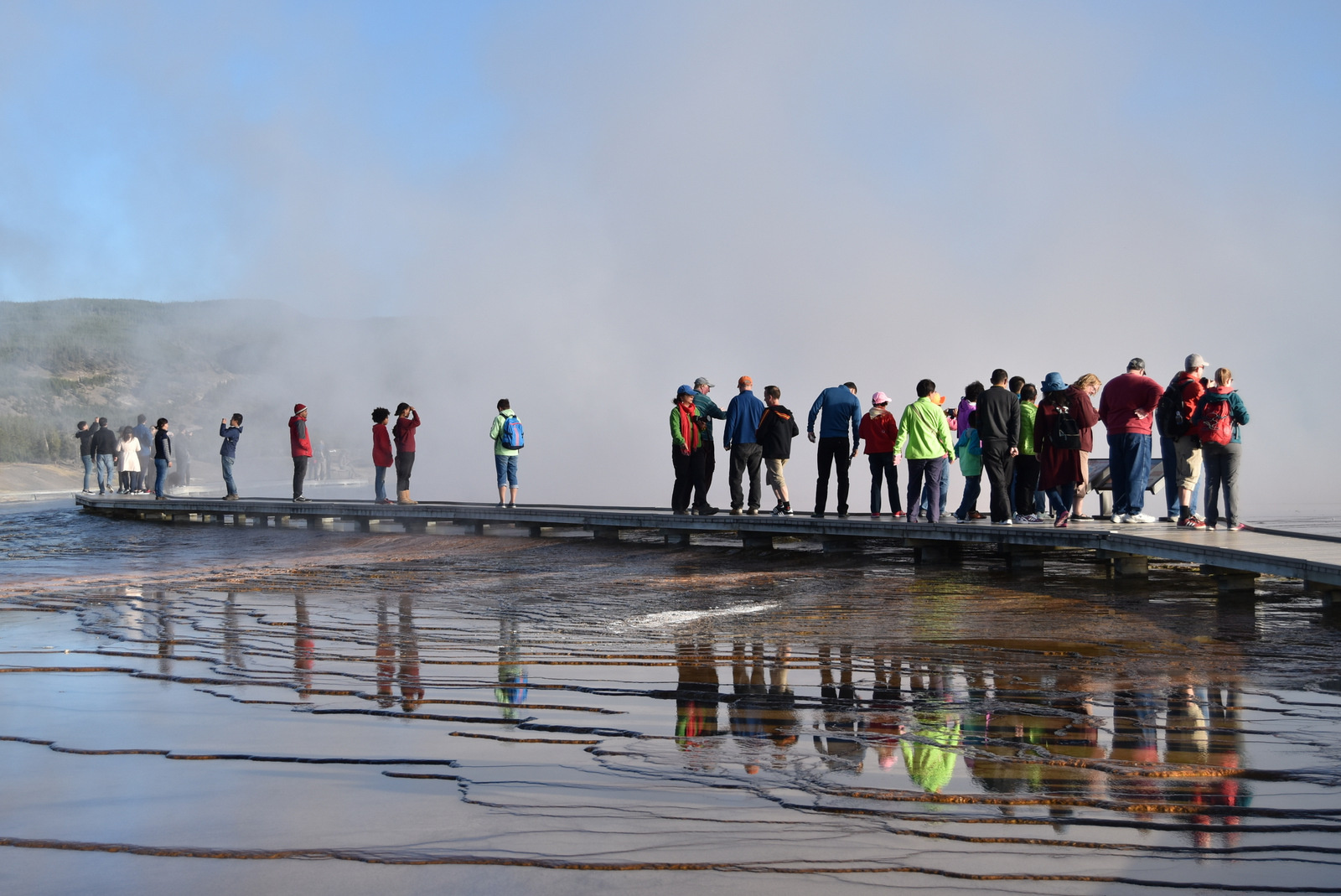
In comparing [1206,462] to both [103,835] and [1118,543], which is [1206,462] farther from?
[103,835]

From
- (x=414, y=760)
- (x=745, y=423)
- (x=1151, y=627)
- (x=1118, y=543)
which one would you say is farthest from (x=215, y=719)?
(x=745, y=423)

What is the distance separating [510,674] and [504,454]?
35.3 feet

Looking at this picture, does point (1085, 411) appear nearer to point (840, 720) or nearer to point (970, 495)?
point (970, 495)

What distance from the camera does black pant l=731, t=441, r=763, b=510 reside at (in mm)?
13945

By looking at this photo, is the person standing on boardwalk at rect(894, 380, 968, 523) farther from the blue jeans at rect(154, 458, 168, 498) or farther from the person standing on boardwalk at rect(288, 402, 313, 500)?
the blue jeans at rect(154, 458, 168, 498)

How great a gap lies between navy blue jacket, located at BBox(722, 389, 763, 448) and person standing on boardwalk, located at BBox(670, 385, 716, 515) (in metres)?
0.42

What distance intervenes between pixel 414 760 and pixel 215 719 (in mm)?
1267

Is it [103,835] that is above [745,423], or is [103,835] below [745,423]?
below

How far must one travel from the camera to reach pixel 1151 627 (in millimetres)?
7809

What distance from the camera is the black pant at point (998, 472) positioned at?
1182 cm

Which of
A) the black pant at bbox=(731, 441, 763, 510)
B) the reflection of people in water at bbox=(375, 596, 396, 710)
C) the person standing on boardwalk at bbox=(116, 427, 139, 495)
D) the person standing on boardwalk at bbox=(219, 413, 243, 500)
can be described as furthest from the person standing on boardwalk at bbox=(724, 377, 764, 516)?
the person standing on boardwalk at bbox=(116, 427, 139, 495)

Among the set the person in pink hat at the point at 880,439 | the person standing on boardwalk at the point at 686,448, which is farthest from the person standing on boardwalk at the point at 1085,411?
the person standing on boardwalk at the point at 686,448

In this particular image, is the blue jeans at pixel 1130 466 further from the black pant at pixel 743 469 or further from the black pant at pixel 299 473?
the black pant at pixel 299 473

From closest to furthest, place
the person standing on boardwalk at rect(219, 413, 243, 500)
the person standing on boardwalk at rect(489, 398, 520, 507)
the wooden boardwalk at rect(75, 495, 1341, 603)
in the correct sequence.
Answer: the wooden boardwalk at rect(75, 495, 1341, 603) < the person standing on boardwalk at rect(489, 398, 520, 507) < the person standing on boardwalk at rect(219, 413, 243, 500)
